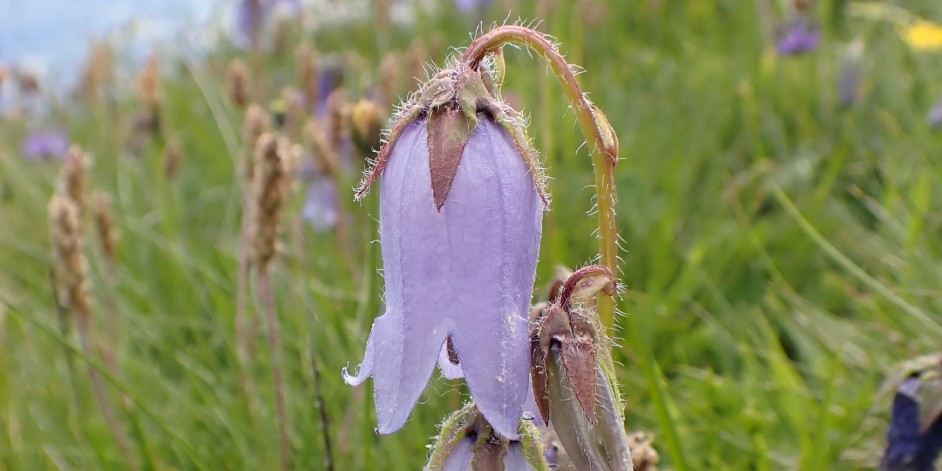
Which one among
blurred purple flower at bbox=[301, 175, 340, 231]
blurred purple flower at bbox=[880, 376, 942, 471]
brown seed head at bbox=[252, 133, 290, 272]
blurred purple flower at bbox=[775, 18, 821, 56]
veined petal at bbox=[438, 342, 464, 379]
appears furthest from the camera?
blurred purple flower at bbox=[775, 18, 821, 56]

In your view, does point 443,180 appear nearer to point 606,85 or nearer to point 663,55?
point 606,85

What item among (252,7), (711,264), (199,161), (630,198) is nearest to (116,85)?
(199,161)

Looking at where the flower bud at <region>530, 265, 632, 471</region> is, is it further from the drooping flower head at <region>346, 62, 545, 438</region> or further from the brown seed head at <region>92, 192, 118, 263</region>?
the brown seed head at <region>92, 192, 118, 263</region>

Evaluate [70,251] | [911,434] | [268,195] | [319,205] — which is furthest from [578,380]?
[319,205]

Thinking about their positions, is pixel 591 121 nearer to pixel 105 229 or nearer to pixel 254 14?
pixel 105 229

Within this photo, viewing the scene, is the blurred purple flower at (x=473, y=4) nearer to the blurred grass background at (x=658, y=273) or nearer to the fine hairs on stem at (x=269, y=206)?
the blurred grass background at (x=658, y=273)

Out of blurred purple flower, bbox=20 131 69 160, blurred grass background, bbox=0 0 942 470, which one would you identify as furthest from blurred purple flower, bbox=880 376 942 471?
blurred purple flower, bbox=20 131 69 160
